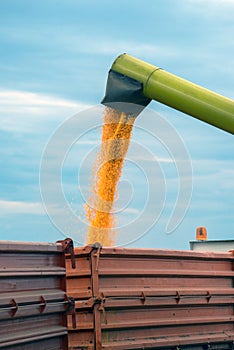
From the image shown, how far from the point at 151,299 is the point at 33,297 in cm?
295

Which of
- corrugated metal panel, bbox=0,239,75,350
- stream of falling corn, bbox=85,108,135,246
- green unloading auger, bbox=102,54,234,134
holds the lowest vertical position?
corrugated metal panel, bbox=0,239,75,350

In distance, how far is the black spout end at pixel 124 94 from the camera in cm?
1245

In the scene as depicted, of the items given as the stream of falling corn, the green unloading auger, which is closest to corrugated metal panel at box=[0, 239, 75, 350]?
the stream of falling corn

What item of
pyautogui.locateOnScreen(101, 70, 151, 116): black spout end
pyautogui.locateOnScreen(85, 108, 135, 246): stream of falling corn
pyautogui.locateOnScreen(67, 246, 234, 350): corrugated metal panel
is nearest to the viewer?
pyautogui.locateOnScreen(67, 246, 234, 350): corrugated metal panel

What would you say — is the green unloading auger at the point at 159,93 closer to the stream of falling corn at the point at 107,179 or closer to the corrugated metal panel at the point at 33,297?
the stream of falling corn at the point at 107,179

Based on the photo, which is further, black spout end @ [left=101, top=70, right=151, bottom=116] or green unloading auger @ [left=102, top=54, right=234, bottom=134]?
black spout end @ [left=101, top=70, right=151, bottom=116]

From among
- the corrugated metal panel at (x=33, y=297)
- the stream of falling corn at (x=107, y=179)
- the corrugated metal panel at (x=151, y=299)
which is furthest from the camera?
the stream of falling corn at (x=107, y=179)

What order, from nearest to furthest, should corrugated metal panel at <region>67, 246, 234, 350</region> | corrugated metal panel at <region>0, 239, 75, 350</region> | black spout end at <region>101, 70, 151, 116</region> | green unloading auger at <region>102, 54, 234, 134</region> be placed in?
corrugated metal panel at <region>0, 239, 75, 350</region>
corrugated metal panel at <region>67, 246, 234, 350</region>
green unloading auger at <region>102, 54, 234, 134</region>
black spout end at <region>101, 70, 151, 116</region>

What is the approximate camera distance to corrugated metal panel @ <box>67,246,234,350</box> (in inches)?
430

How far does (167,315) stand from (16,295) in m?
3.76

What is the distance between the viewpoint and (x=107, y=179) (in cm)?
1222

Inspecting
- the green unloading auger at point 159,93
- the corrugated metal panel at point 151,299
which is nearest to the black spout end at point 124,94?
the green unloading auger at point 159,93

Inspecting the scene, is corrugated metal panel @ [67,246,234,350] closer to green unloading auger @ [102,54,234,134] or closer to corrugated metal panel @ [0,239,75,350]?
corrugated metal panel @ [0,239,75,350]

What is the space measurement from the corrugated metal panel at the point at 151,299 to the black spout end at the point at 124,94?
249cm
